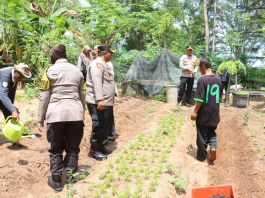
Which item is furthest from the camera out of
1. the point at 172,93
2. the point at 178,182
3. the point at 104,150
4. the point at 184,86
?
the point at 172,93

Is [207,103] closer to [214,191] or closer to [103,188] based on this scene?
[214,191]

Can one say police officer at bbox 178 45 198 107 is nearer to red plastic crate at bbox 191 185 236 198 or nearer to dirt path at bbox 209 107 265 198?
dirt path at bbox 209 107 265 198

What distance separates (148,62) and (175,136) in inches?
212

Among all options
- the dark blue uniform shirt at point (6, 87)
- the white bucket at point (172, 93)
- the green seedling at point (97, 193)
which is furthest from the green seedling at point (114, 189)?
the white bucket at point (172, 93)

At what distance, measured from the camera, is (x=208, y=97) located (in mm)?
4219

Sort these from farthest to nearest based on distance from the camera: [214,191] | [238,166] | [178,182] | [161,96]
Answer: [161,96], [238,166], [178,182], [214,191]

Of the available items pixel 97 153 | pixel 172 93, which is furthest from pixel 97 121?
pixel 172 93

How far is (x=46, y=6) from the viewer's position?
1008cm

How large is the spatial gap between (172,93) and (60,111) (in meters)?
6.27

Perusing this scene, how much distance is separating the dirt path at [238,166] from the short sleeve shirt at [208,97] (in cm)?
83

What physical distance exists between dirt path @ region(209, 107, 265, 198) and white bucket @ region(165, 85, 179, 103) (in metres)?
2.92

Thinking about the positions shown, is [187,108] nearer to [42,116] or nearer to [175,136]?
[175,136]

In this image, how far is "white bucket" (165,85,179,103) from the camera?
877cm

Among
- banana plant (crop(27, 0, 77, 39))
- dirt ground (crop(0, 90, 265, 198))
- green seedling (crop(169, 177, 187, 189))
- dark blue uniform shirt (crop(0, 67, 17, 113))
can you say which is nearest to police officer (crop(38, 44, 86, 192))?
dirt ground (crop(0, 90, 265, 198))
